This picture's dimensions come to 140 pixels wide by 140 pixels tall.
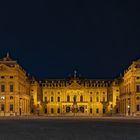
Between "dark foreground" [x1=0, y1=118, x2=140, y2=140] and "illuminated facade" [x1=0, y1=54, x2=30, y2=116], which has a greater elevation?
"illuminated facade" [x1=0, y1=54, x2=30, y2=116]

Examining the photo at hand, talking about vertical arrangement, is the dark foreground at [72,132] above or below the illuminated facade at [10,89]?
below

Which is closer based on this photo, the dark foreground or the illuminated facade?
the dark foreground

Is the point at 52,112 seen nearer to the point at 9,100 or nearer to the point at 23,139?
the point at 9,100

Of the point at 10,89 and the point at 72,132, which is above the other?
the point at 10,89

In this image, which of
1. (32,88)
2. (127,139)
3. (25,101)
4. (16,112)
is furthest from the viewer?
(32,88)

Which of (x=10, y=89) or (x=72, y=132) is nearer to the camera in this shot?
(x=72, y=132)

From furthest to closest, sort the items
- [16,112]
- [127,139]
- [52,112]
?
[52,112] → [16,112] → [127,139]

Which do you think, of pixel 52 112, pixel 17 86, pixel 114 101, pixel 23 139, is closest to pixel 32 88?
pixel 52 112

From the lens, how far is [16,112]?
433ft

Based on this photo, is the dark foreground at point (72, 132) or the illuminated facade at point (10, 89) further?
the illuminated facade at point (10, 89)

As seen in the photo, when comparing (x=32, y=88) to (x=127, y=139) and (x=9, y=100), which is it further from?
(x=127, y=139)

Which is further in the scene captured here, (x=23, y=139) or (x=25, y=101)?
(x=25, y=101)

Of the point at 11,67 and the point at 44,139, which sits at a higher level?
the point at 11,67

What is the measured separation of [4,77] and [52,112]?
6815cm
